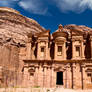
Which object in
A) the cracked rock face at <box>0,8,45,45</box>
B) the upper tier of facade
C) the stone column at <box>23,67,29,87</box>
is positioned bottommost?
the stone column at <box>23,67,29,87</box>

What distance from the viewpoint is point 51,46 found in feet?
88.4

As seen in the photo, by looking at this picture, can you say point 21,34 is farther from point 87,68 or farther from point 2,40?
point 87,68

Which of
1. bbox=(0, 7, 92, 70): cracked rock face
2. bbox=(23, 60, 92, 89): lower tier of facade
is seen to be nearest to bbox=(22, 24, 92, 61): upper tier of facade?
bbox=(23, 60, 92, 89): lower tier of facade

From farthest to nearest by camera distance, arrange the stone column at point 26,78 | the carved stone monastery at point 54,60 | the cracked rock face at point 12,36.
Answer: the cracked rock face at point 12,36 → the stone column at point 26,78 → the carved stone monastery at point 54,60

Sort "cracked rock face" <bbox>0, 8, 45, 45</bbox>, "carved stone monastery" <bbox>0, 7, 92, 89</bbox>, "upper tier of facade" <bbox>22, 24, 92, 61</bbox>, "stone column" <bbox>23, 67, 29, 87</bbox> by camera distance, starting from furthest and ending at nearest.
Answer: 1. "cracked rock face" <bbox>0, 8, 45, 45</bbox>
2. "upper tier of facade" <bbox>22, 24, 92, 61</bbox>
3. "stone column" <bbox>23, 67, 29, 87</bbox>
4. "carved stone monastery" <bbox>0, 7, 92, 89</bbox>

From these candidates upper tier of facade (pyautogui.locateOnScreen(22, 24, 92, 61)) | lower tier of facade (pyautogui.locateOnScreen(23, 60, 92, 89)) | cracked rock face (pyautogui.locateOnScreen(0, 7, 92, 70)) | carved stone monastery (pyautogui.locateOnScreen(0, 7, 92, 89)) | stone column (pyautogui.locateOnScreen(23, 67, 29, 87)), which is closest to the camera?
lower tier of facade (pyautogui.locateOnScreen(23, 60, 92, 89))

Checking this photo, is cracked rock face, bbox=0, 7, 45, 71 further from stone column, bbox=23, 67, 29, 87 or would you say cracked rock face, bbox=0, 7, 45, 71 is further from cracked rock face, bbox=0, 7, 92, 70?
stone column, bbox=23, 67, 29, 87

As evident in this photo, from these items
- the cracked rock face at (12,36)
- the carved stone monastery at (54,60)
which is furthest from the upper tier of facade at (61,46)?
the cracked rock face at (12,36)

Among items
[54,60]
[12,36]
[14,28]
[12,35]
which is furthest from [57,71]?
[14,28]

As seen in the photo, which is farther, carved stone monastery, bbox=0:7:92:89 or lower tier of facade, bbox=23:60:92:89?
carved stone monastery, bbox=0:7:92:89

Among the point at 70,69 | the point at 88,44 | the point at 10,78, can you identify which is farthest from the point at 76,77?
the point at 10,78

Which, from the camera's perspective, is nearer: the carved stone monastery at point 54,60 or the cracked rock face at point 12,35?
the carved stone monastery at point 54,60

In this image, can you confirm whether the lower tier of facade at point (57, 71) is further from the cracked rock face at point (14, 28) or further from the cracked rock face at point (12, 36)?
the cracked rock face at point (14, 28)

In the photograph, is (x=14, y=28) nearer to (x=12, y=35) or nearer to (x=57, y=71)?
(x=12, y=35)
